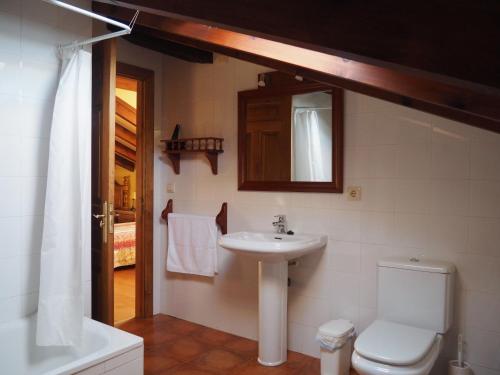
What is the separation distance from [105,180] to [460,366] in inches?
93.5

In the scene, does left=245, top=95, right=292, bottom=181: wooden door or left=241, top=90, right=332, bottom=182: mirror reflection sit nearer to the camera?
left=241, top=90, right=332, bottom=182: mirror reflection

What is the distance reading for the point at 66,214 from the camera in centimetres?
211

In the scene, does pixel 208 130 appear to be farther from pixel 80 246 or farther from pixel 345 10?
pixel 345 10

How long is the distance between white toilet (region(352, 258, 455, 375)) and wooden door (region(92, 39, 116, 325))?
157 cm

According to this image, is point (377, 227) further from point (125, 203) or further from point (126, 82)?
point (125, 203)

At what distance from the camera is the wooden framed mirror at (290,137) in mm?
2705

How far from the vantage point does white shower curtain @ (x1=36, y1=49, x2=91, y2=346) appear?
2.04 metres

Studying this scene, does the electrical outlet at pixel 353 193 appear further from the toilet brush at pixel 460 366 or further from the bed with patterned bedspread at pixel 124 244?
the bed with patterned bedspread at pixel 124 244

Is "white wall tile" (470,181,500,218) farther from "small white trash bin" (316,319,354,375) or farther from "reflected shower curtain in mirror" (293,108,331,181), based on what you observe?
"small white trash bin" (316,319,354,375)

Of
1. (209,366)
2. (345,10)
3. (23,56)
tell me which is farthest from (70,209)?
(345,10)

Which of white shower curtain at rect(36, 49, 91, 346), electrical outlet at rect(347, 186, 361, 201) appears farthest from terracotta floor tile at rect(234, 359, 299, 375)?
electrical outlet at rect(347, 186, 361, 201)

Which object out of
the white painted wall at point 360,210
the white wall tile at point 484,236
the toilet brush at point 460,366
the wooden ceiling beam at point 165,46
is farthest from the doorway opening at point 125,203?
the white wall tile at point 484,236

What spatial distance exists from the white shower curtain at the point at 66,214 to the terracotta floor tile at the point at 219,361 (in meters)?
0.99

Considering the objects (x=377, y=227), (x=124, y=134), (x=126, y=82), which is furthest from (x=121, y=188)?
(x=377, y=227)
